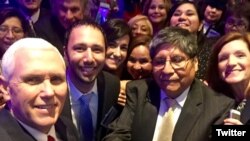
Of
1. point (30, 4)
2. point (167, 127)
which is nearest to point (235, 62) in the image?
point (167, 127)

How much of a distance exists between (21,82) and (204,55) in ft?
6.88

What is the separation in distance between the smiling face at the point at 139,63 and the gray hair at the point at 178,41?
0.85 metres

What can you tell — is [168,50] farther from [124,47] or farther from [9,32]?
[9,32]

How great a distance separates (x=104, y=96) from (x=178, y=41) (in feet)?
2.02

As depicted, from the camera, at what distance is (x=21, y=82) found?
1.71 metres

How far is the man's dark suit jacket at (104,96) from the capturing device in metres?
2.71

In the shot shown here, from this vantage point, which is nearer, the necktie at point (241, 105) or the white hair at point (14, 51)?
the white hair at point (14, 51)

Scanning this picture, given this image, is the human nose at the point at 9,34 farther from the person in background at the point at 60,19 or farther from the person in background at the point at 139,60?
the person in background at the point at 139,60

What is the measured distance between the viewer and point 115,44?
333cm

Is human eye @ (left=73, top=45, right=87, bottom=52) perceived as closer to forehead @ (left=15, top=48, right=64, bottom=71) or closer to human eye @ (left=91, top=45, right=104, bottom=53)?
human eye @ (left=91, top=45, right=104, bottom=53)

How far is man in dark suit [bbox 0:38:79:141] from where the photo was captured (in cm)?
171

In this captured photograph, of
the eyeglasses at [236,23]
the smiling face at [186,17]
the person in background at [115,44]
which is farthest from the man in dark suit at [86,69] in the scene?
the eyeglasses at [236,23]

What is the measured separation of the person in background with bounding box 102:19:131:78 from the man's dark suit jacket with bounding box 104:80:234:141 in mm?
727

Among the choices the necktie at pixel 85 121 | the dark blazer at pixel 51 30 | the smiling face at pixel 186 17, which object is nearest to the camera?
the necktie at pixel 85 121
